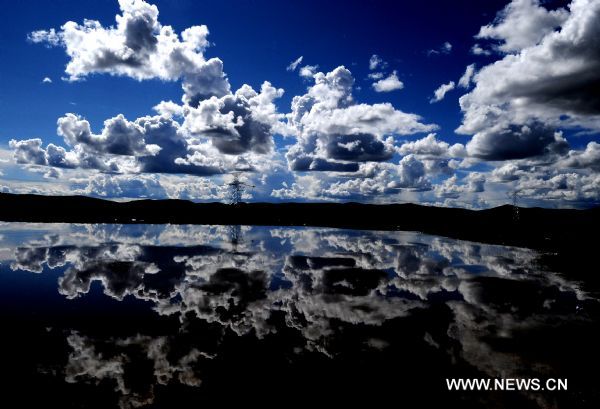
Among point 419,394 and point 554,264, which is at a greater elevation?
point 554,264

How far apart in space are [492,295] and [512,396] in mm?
15519

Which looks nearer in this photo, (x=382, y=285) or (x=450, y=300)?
(x=450, y=300)

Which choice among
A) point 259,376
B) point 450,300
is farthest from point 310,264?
point 259,376

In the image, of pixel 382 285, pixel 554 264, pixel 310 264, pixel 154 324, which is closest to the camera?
pixel 154 324

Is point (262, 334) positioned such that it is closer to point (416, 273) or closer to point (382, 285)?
point (382, 285)

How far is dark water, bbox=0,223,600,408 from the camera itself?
1085cm

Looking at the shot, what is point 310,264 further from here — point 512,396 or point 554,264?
point 554,264

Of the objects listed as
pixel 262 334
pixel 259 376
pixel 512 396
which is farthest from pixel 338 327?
pixel 512 396

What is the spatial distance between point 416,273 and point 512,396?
2228cm

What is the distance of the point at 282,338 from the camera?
1516 cm

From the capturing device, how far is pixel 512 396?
36.6 ft

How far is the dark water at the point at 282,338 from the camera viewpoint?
10852 mm

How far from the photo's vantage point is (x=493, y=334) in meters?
16.9

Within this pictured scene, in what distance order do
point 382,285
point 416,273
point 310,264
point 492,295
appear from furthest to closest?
point 310,264, point 416,273, point 382,285, point 492,295
